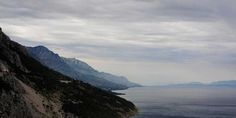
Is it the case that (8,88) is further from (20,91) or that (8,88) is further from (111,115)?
(111,115)

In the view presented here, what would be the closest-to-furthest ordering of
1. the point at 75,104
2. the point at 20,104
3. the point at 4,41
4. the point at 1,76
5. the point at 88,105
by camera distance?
the point at 20,104, the point at 1,76, the point at 75,104, the point at 88,105, the point at 4,41

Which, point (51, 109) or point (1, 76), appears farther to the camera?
point (51, 109)

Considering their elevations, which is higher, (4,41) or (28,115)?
(4,41)

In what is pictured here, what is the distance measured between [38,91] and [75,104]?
1850cm

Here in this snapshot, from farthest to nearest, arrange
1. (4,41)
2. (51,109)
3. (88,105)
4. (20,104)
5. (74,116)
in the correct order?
1. (4,41)
2. (88,105)
3. (74,116)
4. (51,109)
5. (20,104)

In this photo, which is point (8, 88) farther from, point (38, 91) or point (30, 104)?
point (38, 91)

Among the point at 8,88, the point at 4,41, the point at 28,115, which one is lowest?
the point at 28,115

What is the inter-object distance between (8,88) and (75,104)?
51377 millimetres

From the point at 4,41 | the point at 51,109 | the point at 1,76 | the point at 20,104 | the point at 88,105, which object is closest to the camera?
the point at 20,104

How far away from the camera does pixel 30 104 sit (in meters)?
112

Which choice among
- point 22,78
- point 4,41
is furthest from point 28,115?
point 4,41

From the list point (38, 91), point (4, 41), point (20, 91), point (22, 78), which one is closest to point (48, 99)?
point (38, 91)

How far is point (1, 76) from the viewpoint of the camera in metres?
112

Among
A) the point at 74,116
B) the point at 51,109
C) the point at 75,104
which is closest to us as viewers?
the point at 51,109
